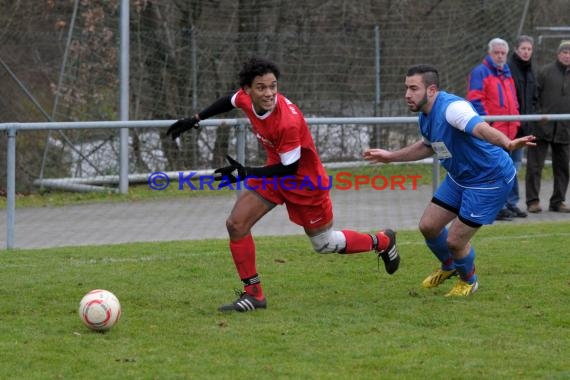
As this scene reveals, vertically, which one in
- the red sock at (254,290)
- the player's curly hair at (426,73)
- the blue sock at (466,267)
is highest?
the player's curly hair at (426,73)

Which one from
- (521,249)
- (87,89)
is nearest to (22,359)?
(521,249)

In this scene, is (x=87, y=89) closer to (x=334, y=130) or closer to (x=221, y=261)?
(x=334, y=130)

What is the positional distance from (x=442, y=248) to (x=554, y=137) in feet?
17.2

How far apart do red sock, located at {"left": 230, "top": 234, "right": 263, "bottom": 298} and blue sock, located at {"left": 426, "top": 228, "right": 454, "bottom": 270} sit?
143 cm

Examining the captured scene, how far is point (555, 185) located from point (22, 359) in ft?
27.6

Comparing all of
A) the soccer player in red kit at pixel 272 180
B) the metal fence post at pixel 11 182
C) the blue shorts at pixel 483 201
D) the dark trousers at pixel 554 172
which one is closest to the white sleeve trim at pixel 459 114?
the blue shorts at pixel 483 201

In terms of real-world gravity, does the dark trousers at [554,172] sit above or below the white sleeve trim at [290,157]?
below

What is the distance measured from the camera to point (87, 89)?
15055mm

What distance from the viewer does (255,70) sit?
7.12 meters

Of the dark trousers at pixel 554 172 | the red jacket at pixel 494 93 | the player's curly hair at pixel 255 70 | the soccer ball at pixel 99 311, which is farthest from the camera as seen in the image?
the dark trousers at pixel 554 172

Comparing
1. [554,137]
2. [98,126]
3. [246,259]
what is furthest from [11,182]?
[554,137]

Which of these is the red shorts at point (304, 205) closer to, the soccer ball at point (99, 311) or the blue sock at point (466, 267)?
the blue sock at point (466, 267)

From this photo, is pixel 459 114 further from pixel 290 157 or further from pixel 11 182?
pixel 11 182

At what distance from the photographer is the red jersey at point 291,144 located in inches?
281
